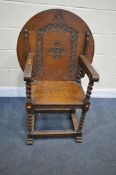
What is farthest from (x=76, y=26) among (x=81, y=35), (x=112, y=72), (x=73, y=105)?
(x=112, y=72)

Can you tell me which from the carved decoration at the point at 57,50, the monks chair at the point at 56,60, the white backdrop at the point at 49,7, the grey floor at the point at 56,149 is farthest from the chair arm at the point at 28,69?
the grey floor at the point at 56,149

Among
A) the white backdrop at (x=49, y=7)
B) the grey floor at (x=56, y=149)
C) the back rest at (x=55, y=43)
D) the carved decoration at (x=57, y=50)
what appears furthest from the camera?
the white backdrop at (x=49, y=7)

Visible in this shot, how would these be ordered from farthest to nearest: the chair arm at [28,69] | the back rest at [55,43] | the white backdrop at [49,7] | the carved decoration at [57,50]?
1. the white backdrop at [49,7]
2. the carved decoration at [57,50]
3. the back rest at [55,43]
4. the chair arm at [28,69]

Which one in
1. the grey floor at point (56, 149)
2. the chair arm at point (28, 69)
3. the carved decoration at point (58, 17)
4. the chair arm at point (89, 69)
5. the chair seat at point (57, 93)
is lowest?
the grey floor at point (56, 149)

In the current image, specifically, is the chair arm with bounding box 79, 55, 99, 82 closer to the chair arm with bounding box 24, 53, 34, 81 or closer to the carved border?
the carved border

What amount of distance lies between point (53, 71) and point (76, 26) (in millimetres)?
439

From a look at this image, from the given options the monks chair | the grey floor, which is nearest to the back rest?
the monks chair

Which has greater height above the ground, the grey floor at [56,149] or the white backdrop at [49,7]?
the white backdrop at [49,7]

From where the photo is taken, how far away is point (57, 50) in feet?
5.70

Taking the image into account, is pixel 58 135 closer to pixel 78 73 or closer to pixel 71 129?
pixel 71 129

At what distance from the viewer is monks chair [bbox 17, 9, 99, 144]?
157 cm

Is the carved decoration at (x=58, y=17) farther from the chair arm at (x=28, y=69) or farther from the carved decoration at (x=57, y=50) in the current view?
the chair arm at (x=28, y=69)

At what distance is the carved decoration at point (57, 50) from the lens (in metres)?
1.72

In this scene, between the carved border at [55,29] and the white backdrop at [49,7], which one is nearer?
the carved border at [55,29]
